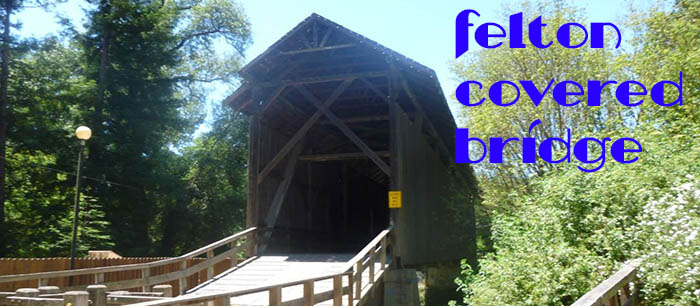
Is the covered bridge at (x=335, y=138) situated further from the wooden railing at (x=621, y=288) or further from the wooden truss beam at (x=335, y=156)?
the wooden railing at (x=621, y=288)

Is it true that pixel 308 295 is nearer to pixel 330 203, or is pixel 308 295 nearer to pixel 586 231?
pixel 586 231

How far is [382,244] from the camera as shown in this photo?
1077 cm

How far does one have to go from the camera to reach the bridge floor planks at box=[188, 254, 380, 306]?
9.05 meters

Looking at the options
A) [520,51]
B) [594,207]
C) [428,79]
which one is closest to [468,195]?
[520,51]

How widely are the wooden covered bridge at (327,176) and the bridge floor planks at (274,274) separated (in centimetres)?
2

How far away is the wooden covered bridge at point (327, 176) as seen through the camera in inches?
404

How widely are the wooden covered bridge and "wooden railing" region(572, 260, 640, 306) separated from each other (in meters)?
3.36

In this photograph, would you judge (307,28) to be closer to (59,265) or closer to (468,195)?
(59,265)

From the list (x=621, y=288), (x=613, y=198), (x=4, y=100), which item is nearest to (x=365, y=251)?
(x=613, y=198)

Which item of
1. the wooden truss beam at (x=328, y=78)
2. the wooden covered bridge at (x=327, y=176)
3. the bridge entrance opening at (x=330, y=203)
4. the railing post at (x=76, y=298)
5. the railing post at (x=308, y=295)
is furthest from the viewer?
the bridge entrance opening at (x=330, y=203)

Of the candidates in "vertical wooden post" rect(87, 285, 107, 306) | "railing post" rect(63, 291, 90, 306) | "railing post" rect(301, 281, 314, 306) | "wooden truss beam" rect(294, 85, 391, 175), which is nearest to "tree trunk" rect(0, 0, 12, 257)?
"wooden truss beam" rect(294, 85, 391, 175)

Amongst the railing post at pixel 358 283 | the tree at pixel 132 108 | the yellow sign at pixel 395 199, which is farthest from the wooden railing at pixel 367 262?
the tree at pixel 132 108

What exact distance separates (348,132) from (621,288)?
7192mm

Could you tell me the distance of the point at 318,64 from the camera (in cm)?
1357
